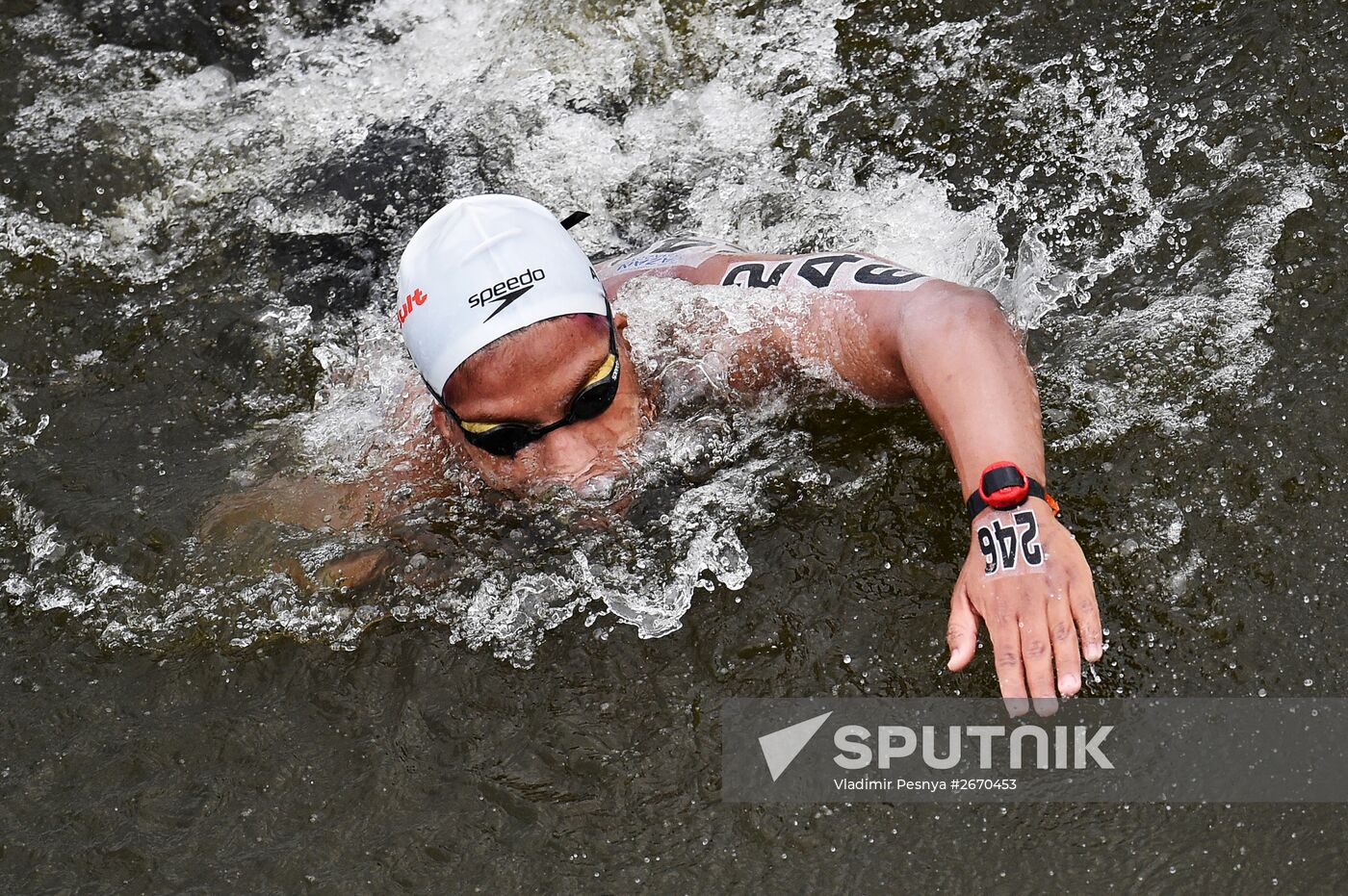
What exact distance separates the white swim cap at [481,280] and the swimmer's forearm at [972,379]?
1.07 m

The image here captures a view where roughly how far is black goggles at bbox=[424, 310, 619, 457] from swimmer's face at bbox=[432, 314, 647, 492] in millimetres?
16

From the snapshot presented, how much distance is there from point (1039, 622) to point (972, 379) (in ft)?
2.36

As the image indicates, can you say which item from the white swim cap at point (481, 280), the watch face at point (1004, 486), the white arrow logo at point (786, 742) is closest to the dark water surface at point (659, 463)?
the white arrow logo at point (786, 742)

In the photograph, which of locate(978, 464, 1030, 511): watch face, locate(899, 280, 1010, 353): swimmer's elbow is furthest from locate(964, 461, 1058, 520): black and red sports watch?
locate(899, 280, 1010, 353): swimmer's elbow

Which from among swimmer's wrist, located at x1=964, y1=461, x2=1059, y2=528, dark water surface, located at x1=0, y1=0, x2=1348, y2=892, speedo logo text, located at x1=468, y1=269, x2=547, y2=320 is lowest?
dark water surface, located at x1=0, y1=0, x2=1348, y2=892

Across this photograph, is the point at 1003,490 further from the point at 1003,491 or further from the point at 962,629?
the point at 962,629

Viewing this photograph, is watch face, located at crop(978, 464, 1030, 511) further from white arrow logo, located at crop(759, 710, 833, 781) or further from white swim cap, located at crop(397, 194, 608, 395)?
white swim cap, located at crop(397, 194, 608, 395)

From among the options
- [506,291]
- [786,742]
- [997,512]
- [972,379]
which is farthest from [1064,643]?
[506,291]

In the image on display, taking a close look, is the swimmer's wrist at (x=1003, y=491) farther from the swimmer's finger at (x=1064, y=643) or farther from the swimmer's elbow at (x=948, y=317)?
the swimmer's elbow at (x=948, y=317)

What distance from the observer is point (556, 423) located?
3.96 m

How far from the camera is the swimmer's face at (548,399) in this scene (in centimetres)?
391

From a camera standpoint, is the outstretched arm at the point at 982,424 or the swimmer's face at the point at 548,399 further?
the swimmer's face at the point at 548,399

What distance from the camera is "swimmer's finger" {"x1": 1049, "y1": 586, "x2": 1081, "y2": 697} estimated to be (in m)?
3.03

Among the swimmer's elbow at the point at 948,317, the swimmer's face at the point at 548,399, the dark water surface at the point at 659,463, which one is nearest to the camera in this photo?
the swimmer's elbow at the point at 948,317
